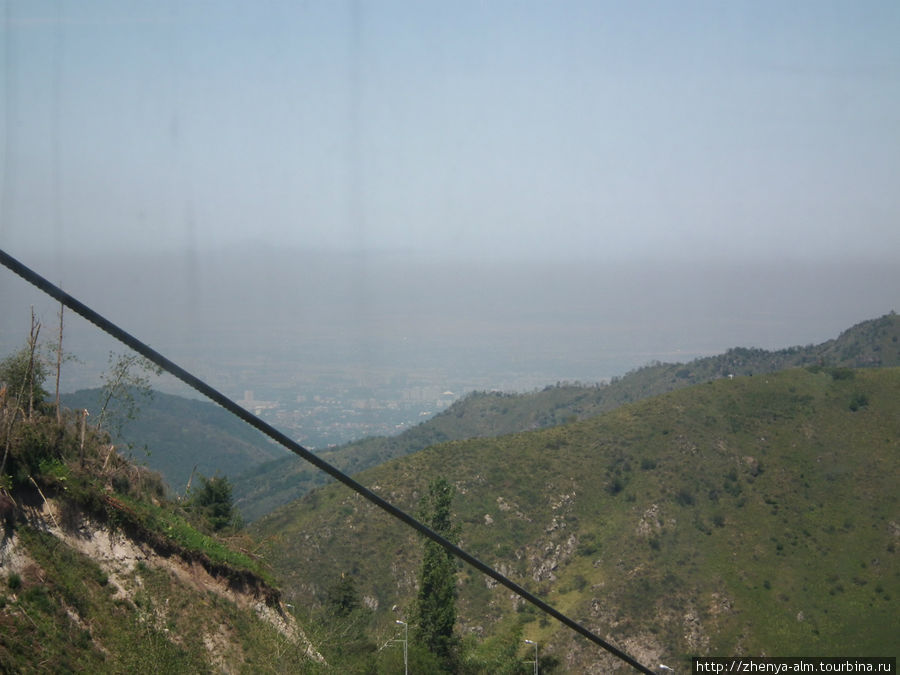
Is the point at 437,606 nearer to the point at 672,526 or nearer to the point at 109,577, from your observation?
the point at 109,577

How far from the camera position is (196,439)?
116 metres

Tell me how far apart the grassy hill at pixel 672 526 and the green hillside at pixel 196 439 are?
1403 inches

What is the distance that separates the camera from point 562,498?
2502 inches

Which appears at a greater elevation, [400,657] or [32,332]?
[32,332]

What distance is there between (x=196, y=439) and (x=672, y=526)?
255 feet

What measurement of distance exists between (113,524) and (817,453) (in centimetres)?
6159

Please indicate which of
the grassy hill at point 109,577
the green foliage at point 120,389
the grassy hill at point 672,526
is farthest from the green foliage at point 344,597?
the grassy hill at point 109,577

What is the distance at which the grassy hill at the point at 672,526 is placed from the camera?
48281 mm

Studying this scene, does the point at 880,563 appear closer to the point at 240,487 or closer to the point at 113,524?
the point at 113,524

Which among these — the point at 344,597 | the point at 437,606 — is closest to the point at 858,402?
the point at 437,606

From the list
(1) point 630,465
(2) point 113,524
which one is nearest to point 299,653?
(2) point 113,524

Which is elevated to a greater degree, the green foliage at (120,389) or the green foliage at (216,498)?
the green foliage at (120,389)

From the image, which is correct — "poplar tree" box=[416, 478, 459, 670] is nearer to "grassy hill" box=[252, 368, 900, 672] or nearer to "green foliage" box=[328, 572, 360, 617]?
"green foliage" box=[328, 572, 360, 617]

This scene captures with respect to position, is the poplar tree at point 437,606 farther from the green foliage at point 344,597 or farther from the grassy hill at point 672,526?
the grassy hill at point 672,526
